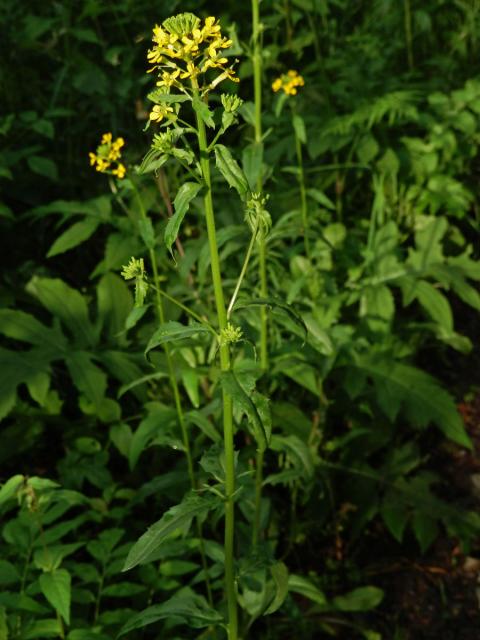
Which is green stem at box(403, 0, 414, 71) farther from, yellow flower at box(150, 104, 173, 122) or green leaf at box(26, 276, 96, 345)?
yellow flower at box(150, 104, 173, 122)

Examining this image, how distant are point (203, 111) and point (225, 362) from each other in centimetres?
44

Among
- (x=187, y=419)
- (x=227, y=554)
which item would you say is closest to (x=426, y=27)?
(x=187, y=419)

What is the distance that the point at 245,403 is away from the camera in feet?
3.98

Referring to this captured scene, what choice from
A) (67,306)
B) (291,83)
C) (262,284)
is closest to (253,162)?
(262,284)

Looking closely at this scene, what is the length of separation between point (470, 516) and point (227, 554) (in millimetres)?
1273

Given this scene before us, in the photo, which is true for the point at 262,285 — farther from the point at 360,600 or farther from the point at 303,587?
the point at 360,600

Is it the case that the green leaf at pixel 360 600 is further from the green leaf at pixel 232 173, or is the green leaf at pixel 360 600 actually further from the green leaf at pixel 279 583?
the green leaf at pixel 232 173

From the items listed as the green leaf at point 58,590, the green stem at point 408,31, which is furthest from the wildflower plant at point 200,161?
the green stem at point 408,31

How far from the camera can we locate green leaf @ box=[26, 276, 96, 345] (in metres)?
2.52

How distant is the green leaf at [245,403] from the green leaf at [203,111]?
428mm

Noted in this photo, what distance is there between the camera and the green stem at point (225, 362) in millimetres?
1217

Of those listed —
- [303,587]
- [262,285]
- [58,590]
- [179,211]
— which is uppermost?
[179,211]

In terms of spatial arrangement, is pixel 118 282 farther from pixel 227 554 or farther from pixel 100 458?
pixel 227 554

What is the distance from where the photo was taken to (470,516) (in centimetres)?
244
